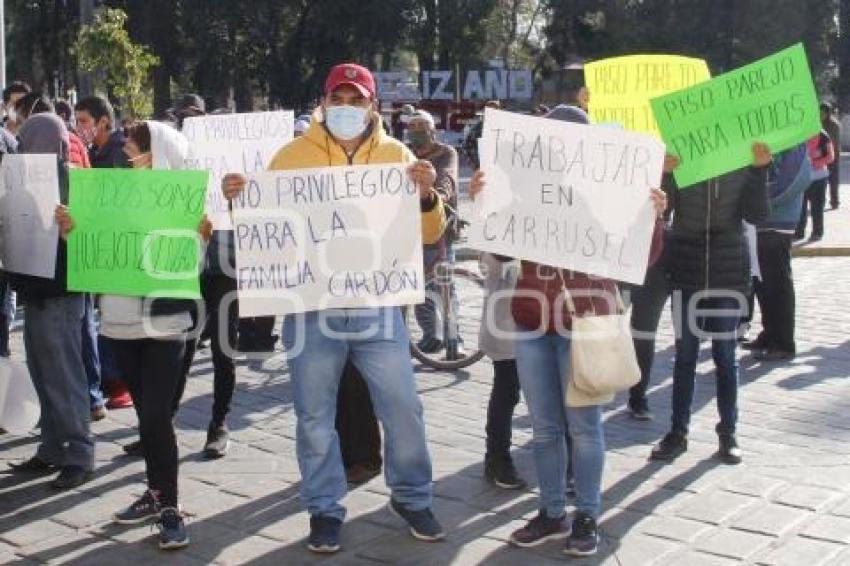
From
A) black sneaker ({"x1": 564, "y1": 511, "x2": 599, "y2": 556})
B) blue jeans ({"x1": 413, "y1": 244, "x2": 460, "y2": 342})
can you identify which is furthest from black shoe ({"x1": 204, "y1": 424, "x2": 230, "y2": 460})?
blue jeans ({"x1": 413, "y1": 244, "x2": 460, "y2": 342})

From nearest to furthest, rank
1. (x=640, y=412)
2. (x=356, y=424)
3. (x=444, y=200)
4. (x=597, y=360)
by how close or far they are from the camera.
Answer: (x=597, y=360) → (x=356, y=424) → (x=640, y=412) → (x=444, y=200)

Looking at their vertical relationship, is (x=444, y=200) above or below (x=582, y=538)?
above

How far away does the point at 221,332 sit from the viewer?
20.4 ft

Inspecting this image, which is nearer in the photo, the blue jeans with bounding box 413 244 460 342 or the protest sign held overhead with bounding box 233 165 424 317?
the protest sign held overhead with bounding box 233 165 424 317

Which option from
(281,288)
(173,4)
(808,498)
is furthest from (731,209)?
(173,4)

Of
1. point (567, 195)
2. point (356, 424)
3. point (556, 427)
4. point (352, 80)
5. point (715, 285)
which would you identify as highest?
point (352, 80)

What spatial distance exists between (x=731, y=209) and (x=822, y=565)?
2.12m

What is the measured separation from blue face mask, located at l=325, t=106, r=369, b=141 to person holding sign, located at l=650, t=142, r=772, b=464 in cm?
214

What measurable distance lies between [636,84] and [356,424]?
7.58 feet

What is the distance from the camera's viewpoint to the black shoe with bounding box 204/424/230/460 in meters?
6.18

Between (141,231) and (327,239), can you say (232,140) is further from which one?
(327,239)

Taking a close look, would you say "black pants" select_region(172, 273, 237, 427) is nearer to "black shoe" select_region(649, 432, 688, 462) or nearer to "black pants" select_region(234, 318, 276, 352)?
"black shoe" select_region(649, 432, 688, 462)

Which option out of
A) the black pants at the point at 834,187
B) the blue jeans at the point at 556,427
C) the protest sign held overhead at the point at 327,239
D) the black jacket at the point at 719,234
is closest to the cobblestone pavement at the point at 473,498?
the blue jeans at the point at 556,427

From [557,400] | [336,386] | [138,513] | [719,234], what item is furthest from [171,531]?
[719,234]
